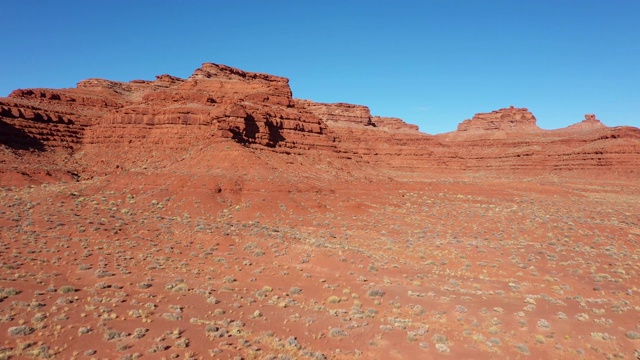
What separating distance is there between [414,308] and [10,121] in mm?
46246

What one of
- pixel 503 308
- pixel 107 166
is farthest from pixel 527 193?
pixel 107 166

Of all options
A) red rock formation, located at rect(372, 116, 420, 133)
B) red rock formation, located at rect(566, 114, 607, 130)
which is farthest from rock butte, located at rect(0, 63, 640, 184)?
red rock formation, located at rect(372, 116, 420, 133)

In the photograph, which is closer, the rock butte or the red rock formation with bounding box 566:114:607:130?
the rock butte

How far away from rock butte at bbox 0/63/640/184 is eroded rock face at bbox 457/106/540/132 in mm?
27272

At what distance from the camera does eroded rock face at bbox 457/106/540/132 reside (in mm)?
100562

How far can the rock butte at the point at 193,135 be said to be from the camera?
35.2 metres

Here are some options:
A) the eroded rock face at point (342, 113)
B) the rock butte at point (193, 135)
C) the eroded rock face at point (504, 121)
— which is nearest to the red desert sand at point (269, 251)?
the rock butte at point (193, 135)

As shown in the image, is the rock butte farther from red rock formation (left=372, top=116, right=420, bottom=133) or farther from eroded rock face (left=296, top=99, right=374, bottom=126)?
red rock formation (left=372, top=116, right=420, bottom=133)

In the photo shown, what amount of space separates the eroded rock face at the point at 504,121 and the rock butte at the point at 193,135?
1074 inches


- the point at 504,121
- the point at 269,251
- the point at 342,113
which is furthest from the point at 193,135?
the point at 504,121

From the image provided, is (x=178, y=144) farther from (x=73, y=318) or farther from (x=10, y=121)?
(x=73, y=318)

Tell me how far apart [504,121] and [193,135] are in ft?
311

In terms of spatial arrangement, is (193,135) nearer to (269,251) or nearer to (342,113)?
(269,251)

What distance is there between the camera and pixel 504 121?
10331 cm
